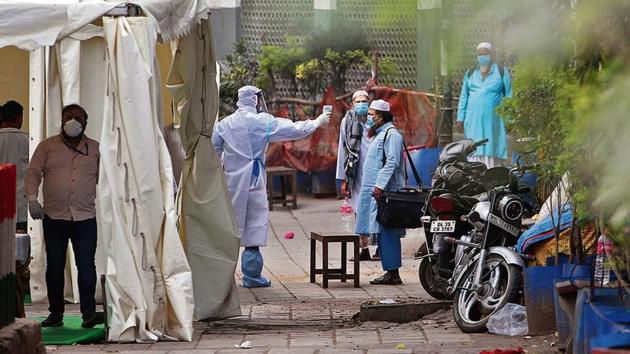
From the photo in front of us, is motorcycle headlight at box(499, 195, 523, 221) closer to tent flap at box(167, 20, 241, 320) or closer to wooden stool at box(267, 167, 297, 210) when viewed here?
tent flap at box(167, 20, 241, 320)

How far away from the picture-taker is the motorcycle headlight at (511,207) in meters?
11.0

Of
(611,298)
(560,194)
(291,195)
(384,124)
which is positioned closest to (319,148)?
(291,195)

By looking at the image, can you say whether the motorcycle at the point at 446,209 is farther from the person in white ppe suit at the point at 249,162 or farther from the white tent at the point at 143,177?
the white tent at the point at 143,177

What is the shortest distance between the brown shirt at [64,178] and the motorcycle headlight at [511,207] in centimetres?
327

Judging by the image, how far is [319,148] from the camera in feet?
73.2

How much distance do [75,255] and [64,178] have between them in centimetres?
64

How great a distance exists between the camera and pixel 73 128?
11.2 metres

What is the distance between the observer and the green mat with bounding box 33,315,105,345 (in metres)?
10.8

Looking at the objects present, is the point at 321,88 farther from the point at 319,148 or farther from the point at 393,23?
the point at 393,23

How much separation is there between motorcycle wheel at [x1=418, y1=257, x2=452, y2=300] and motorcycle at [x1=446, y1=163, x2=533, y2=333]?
1230 millimetres

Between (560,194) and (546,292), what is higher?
(560,194)

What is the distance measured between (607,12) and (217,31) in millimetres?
21160

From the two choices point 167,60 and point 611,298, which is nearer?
point 611,298

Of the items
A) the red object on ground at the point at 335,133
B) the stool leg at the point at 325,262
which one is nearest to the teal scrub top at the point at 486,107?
the red object on ground at the point at 335,133
